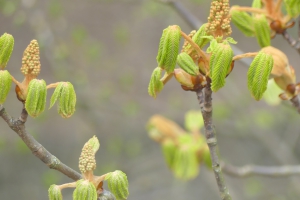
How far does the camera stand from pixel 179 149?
5.47ft

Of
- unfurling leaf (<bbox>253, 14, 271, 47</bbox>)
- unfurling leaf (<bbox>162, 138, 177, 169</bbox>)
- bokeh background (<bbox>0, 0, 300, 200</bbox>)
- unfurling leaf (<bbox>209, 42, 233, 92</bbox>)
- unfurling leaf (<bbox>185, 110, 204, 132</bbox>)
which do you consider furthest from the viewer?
bokeh background (<bbox>0, 0, 300, 200</bbox>)

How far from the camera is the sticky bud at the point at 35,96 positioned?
757mm

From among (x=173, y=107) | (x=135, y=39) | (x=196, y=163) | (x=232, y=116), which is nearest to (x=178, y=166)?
(x=196, y=163)

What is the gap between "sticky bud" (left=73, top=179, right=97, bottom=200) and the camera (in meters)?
0.74

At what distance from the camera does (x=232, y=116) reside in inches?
176

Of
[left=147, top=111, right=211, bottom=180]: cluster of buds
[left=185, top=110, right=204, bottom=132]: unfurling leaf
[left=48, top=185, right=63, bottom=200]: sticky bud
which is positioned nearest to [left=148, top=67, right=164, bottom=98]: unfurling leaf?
[left=48, top=185, right=63, bottom=200]: sticky bud

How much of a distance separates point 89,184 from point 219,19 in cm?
37

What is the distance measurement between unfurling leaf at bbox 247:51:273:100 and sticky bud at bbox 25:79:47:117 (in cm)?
37

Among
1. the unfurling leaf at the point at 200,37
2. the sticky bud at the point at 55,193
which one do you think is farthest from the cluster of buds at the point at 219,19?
the sticky bud at the point at 55,193

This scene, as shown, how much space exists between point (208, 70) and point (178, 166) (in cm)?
91

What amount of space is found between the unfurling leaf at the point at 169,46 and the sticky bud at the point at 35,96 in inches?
8.5

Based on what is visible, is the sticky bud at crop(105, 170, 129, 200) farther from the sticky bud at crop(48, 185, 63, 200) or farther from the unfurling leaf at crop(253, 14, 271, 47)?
the unfurling leaf at crop(253, 14, 271, 47)

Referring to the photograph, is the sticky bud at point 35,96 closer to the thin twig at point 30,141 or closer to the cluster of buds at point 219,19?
the thin twig at point 30,141

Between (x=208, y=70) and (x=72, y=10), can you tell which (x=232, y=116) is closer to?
(x=72, y=10)
